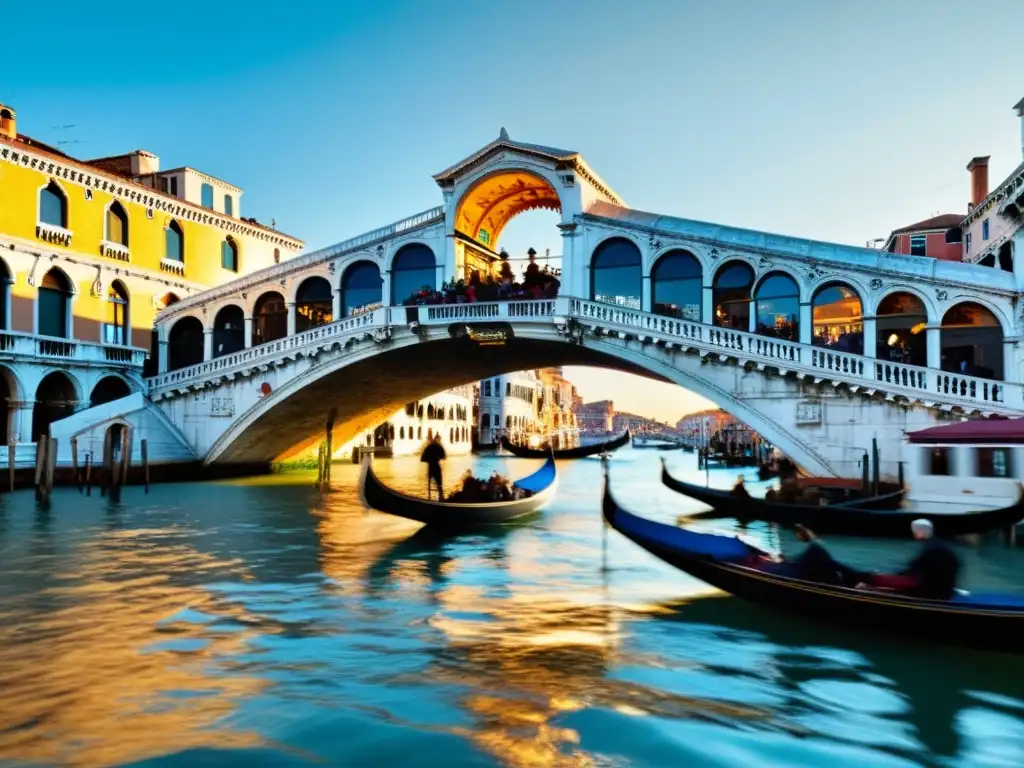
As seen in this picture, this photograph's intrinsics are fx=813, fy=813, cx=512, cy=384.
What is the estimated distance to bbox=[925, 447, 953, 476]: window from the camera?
34.4 ft

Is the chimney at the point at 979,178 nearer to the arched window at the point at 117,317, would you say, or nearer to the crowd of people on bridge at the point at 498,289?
the crowd of people on bridge at the point at 498,289

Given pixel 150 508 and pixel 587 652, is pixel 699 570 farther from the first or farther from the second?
pixel 150 508

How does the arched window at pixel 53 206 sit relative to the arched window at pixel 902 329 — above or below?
above

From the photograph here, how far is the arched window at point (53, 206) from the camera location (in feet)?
57.9

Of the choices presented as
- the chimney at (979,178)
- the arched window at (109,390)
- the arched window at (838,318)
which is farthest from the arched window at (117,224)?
the chimney at (979,178)

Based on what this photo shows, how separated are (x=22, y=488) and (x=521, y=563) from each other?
39.0ft

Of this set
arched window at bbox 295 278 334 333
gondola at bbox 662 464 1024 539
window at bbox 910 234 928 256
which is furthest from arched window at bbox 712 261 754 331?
arched window at bbox 295 278 334 333

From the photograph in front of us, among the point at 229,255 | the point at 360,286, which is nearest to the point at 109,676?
the point at 360,286

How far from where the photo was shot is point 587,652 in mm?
5395

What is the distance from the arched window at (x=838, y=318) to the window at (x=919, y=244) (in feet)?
27.7

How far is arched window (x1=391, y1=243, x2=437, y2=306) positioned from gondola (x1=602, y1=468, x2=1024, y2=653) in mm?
A: 12692

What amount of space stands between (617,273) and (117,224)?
12041 mm

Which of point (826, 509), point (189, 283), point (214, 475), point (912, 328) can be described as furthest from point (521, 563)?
point (189, 283)

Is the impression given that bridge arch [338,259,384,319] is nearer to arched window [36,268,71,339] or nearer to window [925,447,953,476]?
arched window [36,268,71,339]
